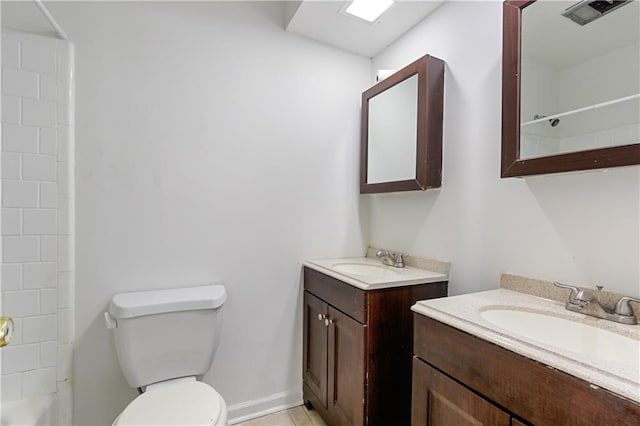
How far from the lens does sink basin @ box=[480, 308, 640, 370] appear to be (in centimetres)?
80

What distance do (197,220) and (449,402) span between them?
1343 mm

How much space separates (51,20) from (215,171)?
2.81ft

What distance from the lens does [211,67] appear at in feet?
5.38

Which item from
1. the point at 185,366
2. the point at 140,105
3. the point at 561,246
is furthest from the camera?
the point at 140,105

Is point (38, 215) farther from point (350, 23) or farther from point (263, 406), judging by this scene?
point (350, 23)

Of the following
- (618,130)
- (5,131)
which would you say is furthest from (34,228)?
(618,130)

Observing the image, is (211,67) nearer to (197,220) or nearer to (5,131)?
(197,220)

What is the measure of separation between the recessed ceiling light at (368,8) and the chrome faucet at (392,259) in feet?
4.32

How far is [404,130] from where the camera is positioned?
1.68 metres

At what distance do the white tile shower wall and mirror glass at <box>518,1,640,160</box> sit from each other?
6.17 ft

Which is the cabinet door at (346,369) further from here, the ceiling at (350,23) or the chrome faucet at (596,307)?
the ceiling at (350,23)

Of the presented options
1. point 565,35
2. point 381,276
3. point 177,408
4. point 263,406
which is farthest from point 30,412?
point 565,35

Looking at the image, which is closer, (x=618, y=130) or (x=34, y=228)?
(x=618, y=130)

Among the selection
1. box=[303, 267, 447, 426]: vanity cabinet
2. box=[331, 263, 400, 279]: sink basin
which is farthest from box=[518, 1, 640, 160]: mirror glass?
box=[331, 263, 400, 279]: sink basin
